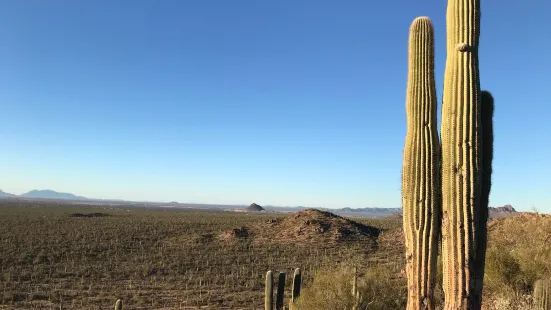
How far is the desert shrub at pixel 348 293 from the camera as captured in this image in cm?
1014

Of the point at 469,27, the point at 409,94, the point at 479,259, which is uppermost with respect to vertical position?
the point at 469,27

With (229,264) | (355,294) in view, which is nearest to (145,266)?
(229,264)

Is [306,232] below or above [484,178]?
below

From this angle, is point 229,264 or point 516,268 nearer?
point 516,268

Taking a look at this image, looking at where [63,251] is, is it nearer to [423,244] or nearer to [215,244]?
[215,244]

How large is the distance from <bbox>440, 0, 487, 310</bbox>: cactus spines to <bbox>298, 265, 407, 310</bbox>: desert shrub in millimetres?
3012

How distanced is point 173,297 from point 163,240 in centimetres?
1798

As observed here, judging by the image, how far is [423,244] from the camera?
24.4 ft

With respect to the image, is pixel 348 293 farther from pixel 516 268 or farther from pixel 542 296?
pixel 516 268

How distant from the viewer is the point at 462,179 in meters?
7.08

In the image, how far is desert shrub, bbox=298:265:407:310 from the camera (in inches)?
399

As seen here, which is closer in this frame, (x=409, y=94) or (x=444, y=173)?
(x=444, y=173)

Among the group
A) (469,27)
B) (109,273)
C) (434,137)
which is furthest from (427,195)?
(109,273)

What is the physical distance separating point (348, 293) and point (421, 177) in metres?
4.09
